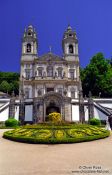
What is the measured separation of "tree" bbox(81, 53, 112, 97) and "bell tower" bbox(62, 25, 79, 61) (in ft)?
14.7

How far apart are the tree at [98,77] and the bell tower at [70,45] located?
4472mm

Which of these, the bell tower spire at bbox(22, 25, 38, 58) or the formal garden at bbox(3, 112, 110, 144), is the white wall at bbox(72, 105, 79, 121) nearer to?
the formal garden at bbox(3, 112, 110, 144)

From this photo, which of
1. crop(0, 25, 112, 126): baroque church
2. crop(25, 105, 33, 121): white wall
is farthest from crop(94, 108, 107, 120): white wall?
crop(25, 105, 33, 121): white wall

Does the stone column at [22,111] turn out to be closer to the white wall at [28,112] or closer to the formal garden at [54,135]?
the white wall at [28,112]

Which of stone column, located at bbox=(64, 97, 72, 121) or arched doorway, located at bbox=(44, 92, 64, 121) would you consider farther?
arched doorway, located at bbox=(44, 92, 64, 121)

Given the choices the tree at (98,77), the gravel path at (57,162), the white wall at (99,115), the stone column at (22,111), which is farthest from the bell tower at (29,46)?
the gravel path at (57,162)

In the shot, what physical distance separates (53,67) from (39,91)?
6864mm

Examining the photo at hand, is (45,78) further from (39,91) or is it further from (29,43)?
(29,43)

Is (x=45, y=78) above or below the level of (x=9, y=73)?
below

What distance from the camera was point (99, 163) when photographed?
927 cm

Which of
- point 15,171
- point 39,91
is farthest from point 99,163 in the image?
point 39,91

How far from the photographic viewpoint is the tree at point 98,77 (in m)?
47.2

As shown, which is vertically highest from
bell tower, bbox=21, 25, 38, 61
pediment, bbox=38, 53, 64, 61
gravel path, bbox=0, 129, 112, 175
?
bell tower, bbox=21, 25, 38, 61

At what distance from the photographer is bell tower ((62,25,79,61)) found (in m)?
50.4
